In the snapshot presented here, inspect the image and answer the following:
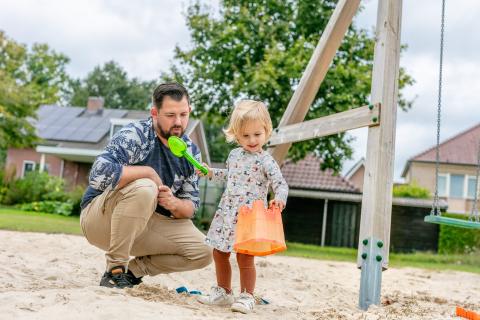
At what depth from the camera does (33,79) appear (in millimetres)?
41000

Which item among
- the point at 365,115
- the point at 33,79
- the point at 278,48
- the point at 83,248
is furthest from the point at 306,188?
the point at 33,79

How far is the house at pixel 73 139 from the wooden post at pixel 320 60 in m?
15.4

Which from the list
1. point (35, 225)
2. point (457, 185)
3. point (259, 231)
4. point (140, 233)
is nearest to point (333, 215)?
point (457, 185)

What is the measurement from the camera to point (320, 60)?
16.4ft

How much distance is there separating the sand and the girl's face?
3.05ft

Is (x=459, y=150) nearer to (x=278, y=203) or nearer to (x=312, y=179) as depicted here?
(x=312, y=179)

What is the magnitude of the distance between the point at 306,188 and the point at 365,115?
17743 millimetres

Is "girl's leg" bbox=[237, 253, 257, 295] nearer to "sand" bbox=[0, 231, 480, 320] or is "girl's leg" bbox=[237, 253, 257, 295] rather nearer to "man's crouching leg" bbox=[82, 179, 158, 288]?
"sand" bbox=[0, 231, 480, 320]

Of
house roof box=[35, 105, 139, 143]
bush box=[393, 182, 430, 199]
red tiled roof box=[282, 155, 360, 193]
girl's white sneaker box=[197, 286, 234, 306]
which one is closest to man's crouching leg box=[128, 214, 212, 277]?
girl's white sneaker box=[197, 286, 234, 306]

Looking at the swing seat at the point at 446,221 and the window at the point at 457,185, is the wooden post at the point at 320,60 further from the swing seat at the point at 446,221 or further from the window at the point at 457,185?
the window at the point at 457,185

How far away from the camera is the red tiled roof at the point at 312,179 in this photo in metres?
21.8

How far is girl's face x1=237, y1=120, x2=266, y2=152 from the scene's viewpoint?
11.1ft

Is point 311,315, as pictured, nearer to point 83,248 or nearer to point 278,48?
point 83,248

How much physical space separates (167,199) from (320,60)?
2.22 meters
